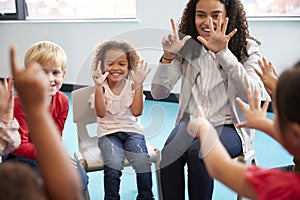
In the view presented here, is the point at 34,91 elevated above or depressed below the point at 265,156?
above

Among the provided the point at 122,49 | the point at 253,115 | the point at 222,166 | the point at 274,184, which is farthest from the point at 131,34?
the point at 274,184

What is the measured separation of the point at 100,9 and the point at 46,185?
365 cm

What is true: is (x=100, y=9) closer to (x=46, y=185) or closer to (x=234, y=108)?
(x=234, y=108)

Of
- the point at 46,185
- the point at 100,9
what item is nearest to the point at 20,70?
the point at 46,185

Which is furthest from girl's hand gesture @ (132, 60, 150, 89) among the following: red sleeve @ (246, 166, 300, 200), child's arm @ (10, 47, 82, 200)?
child's arm @ (10, 47, 82, 200)

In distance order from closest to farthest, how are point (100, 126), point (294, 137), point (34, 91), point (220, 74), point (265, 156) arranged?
point (34, 91) < point (294, 137) < point (220, 74) < point (100, 126) < point (265, 156)

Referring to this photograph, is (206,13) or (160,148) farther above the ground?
(206,13)

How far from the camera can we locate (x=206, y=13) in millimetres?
1690

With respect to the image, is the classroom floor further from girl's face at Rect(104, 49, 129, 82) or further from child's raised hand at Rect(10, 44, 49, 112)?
child's raised hand at Rect(10, 44, 49, 112)

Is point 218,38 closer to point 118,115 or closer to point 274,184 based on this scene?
point 118,115

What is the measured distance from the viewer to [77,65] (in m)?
4.40

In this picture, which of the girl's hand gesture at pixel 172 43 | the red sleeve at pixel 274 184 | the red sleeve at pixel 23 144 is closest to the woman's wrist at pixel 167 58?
the girl's hand gesture at pixel 172 43

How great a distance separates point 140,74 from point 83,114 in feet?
0.99

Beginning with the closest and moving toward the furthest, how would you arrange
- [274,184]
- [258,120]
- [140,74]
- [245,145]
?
[274,184]
[258,120]
[245,145]
[140,74]
